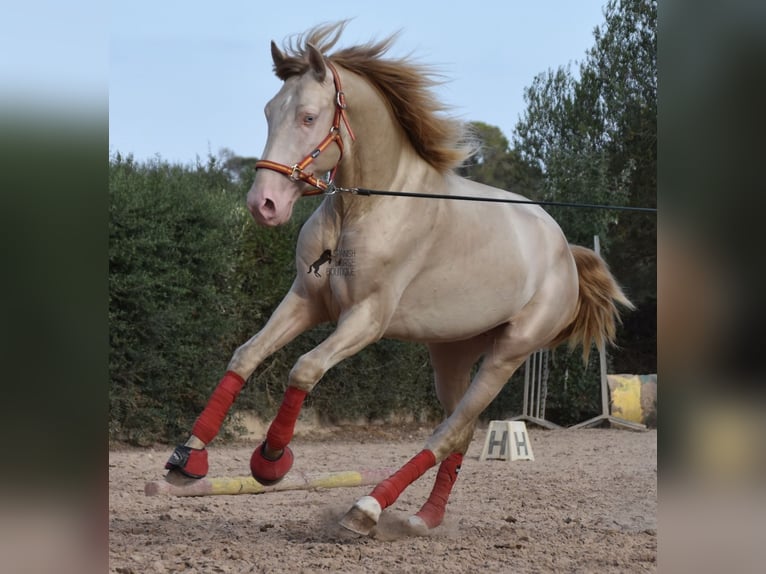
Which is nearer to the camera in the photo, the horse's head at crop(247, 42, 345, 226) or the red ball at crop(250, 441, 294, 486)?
the horse's head at crop(247, 42, 345, 226)

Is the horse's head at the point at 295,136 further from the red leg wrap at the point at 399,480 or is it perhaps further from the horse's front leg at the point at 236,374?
the red leg wrap at the point at 399,480

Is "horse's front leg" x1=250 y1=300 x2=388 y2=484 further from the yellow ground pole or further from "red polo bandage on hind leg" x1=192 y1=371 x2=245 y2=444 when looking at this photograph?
the yellow ground pole

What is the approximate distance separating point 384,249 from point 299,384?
0.68 meters

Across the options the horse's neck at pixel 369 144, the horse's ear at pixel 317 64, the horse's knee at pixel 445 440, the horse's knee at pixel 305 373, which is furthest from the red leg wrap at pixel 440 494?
the horse's ear at pixel 317 64

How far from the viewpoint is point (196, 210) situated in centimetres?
902

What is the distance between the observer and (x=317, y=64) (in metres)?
3.73

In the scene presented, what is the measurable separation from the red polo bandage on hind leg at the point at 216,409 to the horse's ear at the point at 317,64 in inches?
49.6

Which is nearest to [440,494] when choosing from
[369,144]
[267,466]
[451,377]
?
[451,377]

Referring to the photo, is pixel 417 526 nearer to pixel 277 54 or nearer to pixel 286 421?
pixel 286 421

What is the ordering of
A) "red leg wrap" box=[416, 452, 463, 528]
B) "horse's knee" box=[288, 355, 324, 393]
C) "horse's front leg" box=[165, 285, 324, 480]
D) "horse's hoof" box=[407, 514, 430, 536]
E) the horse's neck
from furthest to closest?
"red leg wrap" box=[416, 452, 463, 528]
"horse's hoof" box=[407, 514, 430, 536]
the horse's neck
"horse's knee" box=[288, 355, 324, 393]
"horse's front leg" box=[165, 285, 324, 480]

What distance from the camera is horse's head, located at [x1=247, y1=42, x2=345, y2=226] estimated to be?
3.51 m

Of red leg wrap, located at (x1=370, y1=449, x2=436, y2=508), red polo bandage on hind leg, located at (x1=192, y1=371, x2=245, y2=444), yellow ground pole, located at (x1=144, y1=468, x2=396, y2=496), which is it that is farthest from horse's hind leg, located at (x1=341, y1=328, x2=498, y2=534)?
red polo bandage on hind leg, located at (x1=192, y1=371, x2=245, y2=444)

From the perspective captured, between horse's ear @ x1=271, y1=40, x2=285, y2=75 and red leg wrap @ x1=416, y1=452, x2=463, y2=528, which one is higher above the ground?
horse's ear @ x1=271, y1=40, x2=285, y2=75
